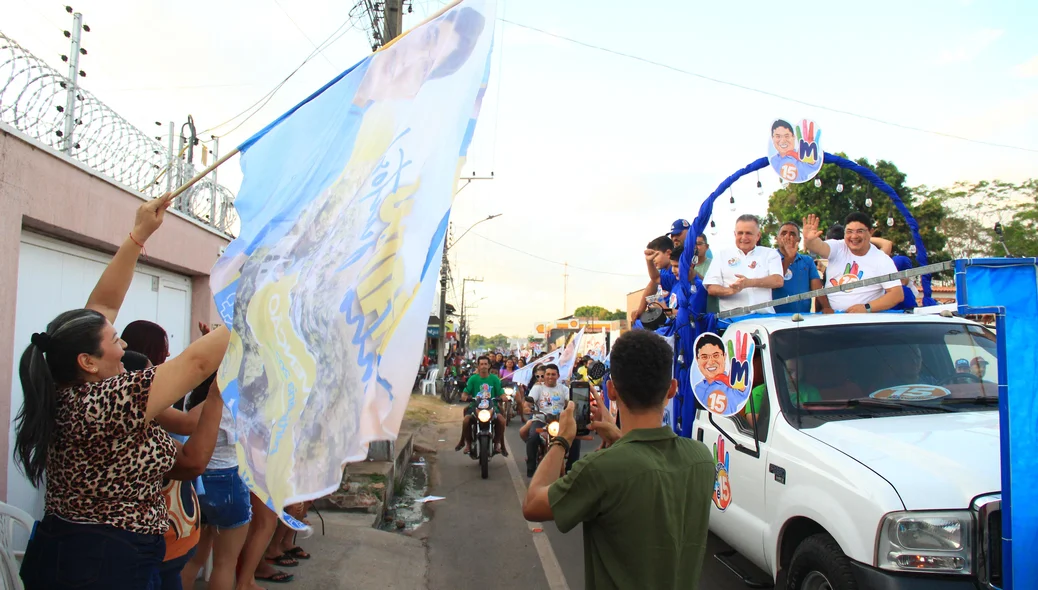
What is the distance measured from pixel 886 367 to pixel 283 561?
4.65 m

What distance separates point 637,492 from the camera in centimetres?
206

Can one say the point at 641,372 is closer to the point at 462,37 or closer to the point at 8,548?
the point at 462,37

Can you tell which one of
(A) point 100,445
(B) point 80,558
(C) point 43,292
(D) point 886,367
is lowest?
(B) point 80,558

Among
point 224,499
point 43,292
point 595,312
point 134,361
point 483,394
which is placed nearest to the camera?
point 134,361

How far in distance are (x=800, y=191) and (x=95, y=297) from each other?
71.3ft

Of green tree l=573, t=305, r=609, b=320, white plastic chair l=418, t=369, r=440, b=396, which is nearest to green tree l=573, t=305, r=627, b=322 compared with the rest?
green tree l=573, t=305, r=609, b=320

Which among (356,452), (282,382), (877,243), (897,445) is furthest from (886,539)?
(877,243)

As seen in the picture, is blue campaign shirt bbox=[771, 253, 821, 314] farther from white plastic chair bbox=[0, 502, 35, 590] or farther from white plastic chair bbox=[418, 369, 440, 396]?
white plastic chair bbox=[418, 369, 440, 396]

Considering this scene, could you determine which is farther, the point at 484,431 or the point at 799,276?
the point at 484,431

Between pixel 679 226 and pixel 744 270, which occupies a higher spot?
pixel 679 226

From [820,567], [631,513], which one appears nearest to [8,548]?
[631,513]

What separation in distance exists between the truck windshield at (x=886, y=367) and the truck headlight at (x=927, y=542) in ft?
3.27

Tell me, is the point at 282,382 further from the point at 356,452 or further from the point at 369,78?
the point at 369,78

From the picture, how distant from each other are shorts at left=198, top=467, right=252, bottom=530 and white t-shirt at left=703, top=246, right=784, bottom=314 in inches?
162
